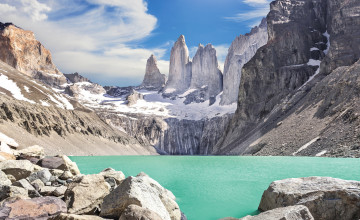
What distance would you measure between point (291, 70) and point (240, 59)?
239 feet

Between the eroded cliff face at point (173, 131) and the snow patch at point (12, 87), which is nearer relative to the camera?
the snow patch at point (12, 87)

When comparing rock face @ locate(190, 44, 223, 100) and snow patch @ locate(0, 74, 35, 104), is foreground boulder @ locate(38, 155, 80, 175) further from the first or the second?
rock face @ locate(190, 44, 223, 100)

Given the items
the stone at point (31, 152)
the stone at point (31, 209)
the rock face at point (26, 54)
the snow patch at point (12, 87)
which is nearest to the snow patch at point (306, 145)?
the stone at point (31, 152)

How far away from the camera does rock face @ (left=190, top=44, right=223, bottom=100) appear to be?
185 meters

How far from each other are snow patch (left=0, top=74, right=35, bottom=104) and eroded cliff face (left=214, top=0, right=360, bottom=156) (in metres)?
56.1

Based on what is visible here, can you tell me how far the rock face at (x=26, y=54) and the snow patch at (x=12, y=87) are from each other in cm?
8563

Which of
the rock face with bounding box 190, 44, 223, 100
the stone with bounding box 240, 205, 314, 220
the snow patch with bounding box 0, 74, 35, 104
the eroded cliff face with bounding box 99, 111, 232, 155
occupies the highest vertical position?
the rock face with bounding box 190, 44, 223, 100

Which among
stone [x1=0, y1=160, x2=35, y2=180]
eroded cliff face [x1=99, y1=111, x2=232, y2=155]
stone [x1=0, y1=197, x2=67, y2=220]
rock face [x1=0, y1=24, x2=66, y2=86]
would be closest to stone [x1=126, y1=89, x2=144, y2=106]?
eroded cliff face [x1=99, y1=111, x2=232, y2=155]

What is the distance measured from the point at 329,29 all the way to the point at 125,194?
96289 mm

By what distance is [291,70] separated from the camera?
8256 centimetres

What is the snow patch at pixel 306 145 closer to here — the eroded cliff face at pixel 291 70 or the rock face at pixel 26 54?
the eroded cliff face at pixel 291 70

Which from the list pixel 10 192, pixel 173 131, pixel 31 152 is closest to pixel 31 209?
pixel 10 192

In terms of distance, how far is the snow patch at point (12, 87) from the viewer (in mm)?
83181

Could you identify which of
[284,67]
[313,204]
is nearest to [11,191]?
[313,204]
